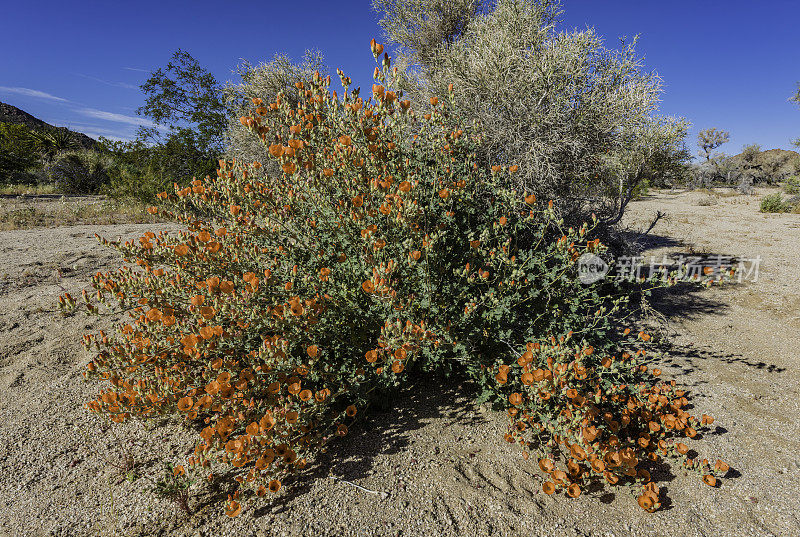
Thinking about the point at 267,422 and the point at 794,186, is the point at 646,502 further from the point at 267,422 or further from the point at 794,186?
the point at 794,186

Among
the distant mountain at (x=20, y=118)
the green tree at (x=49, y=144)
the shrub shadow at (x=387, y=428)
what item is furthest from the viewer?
Result: the distant mountain at (x=20, y=118)

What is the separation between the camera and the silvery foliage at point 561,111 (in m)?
4.71

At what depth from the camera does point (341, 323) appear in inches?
99.1

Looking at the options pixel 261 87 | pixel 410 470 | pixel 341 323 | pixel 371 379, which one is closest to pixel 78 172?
pixel 261 87

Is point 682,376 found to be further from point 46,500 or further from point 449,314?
point 46,500

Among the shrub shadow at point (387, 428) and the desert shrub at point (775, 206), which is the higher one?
the desert shrub at point (775, 206)

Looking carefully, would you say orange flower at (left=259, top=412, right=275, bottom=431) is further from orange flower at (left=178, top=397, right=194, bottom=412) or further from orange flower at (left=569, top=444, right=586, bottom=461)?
orange flower at (left=569, top=444, right=586, bottom=461)

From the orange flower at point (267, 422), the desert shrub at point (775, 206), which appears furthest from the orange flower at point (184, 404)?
the desert shrub at point (775, 206)

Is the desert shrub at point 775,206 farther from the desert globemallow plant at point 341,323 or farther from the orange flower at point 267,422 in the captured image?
the orange flower at point 267,422

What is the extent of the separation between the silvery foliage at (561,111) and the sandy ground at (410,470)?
2.63 metres

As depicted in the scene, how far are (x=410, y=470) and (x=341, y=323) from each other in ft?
3.36

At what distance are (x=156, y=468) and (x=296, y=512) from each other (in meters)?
1.01

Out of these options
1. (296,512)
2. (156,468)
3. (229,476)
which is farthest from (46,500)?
(296,512)

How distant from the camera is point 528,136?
185 inches
